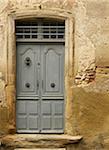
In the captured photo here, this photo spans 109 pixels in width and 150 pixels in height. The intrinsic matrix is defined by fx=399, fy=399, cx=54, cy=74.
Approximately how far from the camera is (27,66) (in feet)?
27.9

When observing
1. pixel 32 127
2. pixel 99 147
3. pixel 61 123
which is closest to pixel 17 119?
pixel 32 127

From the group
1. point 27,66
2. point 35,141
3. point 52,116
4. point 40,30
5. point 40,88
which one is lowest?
point 35,141

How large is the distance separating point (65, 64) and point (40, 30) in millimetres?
898

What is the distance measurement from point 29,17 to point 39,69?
112 centimetres

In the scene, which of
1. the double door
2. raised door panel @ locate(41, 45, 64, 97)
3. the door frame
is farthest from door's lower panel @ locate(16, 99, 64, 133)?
raised door panel @ locate(41, 45, 64, 97)

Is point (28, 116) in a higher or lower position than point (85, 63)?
lower

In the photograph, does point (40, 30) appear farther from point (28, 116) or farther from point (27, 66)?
point (28, 116)

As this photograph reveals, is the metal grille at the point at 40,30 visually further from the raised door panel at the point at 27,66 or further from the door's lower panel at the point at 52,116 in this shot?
the door's lower panel at the point at 52,116

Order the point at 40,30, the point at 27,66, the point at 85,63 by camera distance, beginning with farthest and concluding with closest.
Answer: the point at 27,66 → the point at 40,30 → the point at 85,63

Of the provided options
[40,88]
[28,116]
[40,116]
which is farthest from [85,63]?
[28,116]

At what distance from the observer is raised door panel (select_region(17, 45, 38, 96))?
Result: 27.9 feet

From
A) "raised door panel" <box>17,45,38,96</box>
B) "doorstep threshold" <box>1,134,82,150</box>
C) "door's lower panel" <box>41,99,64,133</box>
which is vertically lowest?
"doorstep threshold" <box>1,134,82,150</box>

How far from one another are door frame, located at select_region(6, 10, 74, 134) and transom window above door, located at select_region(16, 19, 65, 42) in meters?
0.18

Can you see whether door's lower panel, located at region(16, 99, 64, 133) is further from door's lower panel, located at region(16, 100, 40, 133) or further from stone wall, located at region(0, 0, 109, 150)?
stone wall, located at region(0, 0, 109, 150)
